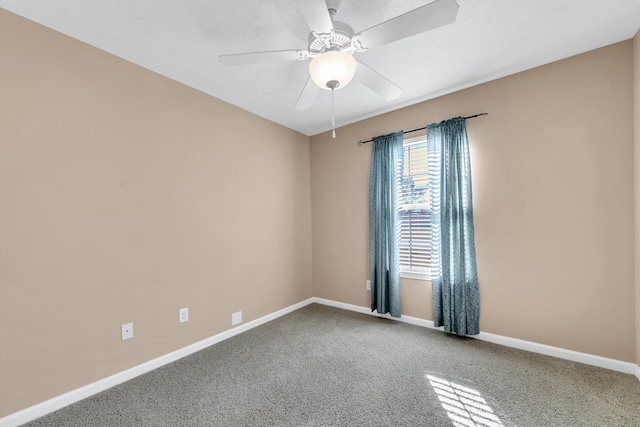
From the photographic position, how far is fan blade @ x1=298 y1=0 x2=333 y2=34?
1288mm

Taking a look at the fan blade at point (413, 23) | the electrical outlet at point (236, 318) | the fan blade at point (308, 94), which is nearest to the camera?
the fan blade at point (413, 23)

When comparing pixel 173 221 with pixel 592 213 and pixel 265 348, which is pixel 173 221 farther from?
pixel 592 213

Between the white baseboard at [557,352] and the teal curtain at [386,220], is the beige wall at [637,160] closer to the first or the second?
the white baseboard at [557,352]

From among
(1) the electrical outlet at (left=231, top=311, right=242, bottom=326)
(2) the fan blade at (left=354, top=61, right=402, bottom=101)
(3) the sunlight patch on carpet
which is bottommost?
(3) the sunlight patch on carpet

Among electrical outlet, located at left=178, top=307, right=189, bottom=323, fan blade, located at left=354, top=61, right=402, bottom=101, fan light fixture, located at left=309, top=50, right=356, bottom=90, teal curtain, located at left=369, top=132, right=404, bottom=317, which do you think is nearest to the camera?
fan light fixture, located at left=309, top=50, right=356, bottom=90

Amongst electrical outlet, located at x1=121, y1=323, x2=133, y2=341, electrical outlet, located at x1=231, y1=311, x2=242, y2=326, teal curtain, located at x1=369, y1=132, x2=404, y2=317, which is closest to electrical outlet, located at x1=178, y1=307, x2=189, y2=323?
electrical outlet, located at x1=121, y1=323, x2=133, y2=341

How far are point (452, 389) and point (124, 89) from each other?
3.35 m

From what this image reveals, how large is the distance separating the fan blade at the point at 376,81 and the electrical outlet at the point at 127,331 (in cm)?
255

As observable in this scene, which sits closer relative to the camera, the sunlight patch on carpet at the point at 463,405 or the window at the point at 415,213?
the sunlight patch on carpet at the point at 463,405

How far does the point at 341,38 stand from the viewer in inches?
65.1

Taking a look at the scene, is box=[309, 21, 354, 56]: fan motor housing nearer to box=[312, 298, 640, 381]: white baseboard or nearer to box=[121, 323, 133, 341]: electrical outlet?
box=[121, 323, 133, 341]: electrical outlet

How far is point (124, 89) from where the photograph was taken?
2223mm

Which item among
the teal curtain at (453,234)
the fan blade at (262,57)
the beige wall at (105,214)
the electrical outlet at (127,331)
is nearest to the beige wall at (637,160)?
the teal curtain at (453,234)

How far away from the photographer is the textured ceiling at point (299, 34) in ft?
5.62
